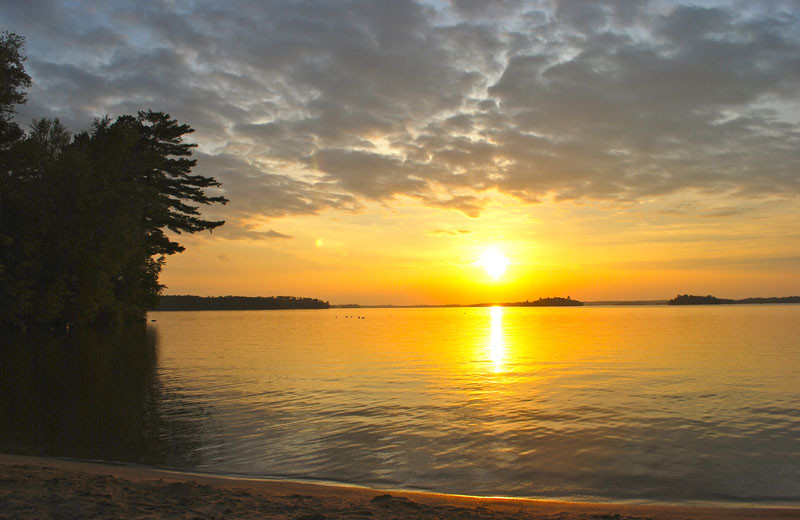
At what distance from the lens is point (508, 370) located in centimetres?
2753

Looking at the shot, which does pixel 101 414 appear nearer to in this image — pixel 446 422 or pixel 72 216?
pixel 446 422

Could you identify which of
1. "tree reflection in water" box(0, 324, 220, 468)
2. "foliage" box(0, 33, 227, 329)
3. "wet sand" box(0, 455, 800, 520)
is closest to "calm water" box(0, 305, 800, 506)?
"tree reflection in water" box(0, 324, 220, 468)

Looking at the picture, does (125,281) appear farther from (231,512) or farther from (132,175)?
(231,512)

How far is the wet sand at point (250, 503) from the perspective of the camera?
23.7 feet

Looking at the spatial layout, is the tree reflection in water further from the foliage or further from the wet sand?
the foliage

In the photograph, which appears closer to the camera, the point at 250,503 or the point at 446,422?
the point at 250,503

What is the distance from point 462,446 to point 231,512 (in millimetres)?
6516

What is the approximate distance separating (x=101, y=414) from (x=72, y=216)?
39.7 meters

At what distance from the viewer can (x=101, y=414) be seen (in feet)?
51.6

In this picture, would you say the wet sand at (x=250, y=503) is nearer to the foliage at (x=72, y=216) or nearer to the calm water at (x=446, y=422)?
the calm water at (x=446, y=422)

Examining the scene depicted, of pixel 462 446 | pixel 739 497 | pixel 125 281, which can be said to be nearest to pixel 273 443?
pixel 462 446

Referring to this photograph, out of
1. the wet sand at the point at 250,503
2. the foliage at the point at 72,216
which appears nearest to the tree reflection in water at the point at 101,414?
the wet sand at the point at 250,503

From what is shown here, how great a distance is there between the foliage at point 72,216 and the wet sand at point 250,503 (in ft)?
134

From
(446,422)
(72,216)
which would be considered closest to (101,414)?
(446,422)
